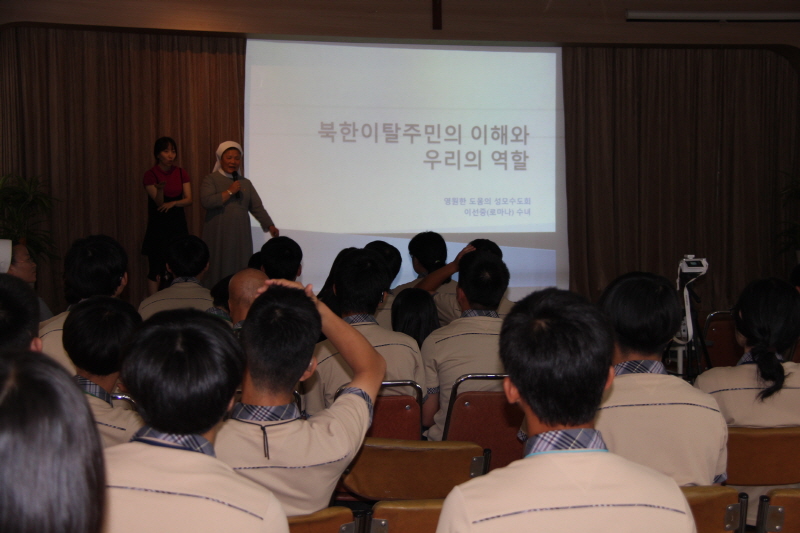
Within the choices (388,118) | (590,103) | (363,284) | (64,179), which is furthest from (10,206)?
(590,103)

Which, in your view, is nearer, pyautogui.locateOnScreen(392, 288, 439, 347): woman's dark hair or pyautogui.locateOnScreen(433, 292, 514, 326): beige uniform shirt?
pyautogui.locateOnScreen(392, 288, 439, 347): woman's dark hair

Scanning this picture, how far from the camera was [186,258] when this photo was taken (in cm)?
373

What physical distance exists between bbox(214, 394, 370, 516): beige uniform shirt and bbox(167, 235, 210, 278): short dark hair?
2467 mm

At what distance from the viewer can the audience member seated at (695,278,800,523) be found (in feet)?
6.31

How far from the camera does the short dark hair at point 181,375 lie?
3.56ft

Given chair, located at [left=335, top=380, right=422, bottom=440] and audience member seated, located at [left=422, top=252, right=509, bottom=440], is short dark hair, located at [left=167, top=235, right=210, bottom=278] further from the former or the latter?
chair, located at [left=335, top=380, right=422, bottom=440]

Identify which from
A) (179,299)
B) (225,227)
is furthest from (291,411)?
(225,227)

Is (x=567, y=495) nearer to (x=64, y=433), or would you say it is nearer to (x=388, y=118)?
(x=64, y=433)

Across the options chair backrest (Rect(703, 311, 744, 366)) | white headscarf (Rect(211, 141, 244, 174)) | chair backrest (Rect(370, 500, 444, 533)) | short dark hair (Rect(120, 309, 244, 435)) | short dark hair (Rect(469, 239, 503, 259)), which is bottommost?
chair backrest (Rect(703, 311, 744, 366))

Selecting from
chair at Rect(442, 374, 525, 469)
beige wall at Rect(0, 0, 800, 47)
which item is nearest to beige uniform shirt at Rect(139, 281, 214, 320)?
chair at Rect(442, 374, 525, 469)

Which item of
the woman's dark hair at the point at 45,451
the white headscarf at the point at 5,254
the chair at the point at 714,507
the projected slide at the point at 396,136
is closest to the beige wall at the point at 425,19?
the projected slide at the point at 396,136

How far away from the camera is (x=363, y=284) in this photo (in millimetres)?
2609

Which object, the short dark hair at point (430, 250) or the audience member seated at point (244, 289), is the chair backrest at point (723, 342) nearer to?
the short dark hair at point (430, 250)

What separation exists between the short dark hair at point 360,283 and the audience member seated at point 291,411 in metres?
1.03
